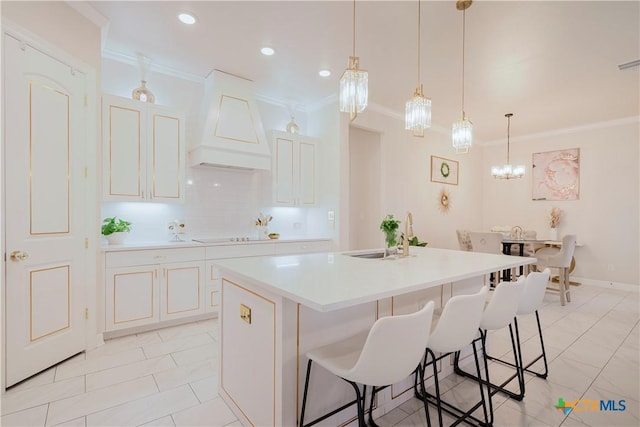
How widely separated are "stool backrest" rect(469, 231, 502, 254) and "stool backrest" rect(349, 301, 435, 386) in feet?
12.9

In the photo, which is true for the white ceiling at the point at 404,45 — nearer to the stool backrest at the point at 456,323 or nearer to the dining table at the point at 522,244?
the dining table at the point at 522,244

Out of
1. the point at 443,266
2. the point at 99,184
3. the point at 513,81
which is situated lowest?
the point at 443,266

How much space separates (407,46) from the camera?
10.2 feet

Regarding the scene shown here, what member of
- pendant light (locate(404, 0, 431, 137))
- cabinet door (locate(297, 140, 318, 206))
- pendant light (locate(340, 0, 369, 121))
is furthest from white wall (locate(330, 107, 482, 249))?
pendant light (locate(340, 0, 369, 121))

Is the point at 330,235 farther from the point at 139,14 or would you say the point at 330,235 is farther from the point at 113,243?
the point at 139,14

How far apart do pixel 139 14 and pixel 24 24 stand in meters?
0.80

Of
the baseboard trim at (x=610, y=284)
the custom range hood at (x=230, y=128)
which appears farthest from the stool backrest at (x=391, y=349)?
the baseboard trim at (x=610, y=284)

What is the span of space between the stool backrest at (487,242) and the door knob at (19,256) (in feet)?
17.2

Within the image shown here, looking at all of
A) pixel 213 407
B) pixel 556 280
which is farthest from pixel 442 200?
pixel 213 407

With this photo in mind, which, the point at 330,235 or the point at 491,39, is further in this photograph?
the point at 330,235

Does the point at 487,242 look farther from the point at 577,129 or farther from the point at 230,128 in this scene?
the point at 230,128

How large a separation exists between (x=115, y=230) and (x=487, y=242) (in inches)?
192

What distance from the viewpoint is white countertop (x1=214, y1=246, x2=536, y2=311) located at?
1289mm

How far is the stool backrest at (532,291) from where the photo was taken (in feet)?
6.82
